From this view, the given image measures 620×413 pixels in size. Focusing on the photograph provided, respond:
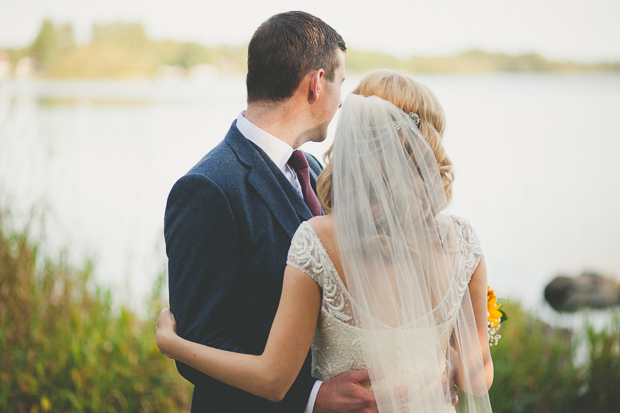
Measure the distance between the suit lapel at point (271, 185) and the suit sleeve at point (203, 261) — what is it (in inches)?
6.5

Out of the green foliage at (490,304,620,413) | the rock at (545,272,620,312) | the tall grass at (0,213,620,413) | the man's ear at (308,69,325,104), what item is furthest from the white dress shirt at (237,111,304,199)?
the rock at (545,272,620,312)

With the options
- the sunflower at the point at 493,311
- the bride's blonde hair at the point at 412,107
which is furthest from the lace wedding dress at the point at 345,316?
the sunflower at the point at 493,311

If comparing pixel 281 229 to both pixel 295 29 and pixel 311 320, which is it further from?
pixel 295 29

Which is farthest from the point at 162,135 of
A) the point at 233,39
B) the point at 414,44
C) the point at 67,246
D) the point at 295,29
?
the point at 295,29

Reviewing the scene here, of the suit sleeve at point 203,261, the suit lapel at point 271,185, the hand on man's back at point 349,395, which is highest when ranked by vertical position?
the suit lapel at point 271,185

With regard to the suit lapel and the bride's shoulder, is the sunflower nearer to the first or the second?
the bride's shoulder

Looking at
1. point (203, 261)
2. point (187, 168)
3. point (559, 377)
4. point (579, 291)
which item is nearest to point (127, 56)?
point (187, 168)

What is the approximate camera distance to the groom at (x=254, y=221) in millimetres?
1763

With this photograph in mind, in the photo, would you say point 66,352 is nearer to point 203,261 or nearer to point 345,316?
point 203,261

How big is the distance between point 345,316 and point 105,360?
2649 millimetres

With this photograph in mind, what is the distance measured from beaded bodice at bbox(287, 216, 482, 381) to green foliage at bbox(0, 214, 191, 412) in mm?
2194

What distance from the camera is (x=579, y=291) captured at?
8125mm

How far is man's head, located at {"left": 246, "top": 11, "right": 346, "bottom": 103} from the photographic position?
199cm

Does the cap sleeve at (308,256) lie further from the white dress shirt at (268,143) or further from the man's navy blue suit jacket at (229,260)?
the white dress shirt at (268,143)
